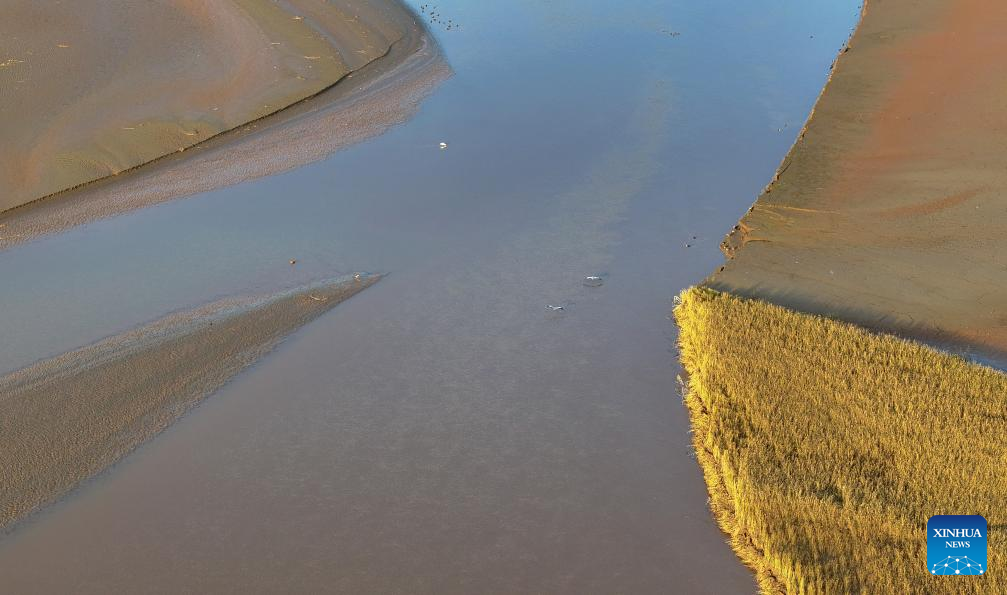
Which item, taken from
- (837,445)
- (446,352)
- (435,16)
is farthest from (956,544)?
(435,16)

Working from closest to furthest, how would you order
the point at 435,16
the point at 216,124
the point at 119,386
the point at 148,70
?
the point at 119,386
the point at 216,124
the point at 148,70
the point at 435,16

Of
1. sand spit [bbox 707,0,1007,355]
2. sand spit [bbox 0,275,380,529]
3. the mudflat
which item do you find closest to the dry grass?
sand spit [bbox 707,0,1007,355]

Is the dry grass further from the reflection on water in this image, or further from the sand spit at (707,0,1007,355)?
the sand spit at (707,0,1007,355)

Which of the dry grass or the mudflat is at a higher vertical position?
the mudflat

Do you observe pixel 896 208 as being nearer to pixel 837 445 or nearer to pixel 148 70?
pixel 837 445

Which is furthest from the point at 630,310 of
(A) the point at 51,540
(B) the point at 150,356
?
(A) the point at 51,540

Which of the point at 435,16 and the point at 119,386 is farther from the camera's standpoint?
the point at 435,16
